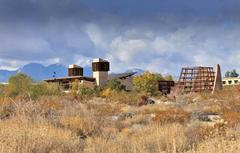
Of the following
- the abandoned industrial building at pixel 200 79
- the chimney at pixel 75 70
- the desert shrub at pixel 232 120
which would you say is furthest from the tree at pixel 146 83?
the desert shrub at pixel 232 120

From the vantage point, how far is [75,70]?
95.1m

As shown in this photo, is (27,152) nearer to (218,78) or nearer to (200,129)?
(200,129)

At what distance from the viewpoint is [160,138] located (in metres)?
12.1

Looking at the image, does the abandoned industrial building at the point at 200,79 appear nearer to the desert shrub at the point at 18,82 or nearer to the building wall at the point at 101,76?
the building wall at the point at 101,76

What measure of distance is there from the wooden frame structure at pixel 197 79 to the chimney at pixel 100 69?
1675 cm

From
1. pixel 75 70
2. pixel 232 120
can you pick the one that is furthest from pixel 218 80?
pixel 232 120

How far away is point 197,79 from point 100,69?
21.0 metres

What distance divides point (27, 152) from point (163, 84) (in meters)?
70.2

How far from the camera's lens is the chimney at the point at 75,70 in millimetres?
95062

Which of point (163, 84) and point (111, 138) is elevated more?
point (163, 84)

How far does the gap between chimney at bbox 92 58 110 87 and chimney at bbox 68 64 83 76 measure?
20.6 ft

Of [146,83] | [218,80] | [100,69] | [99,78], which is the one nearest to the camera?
[218,80]

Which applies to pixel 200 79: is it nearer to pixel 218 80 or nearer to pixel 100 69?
pixel 218 80

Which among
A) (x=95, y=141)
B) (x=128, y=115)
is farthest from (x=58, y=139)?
(x=128, y=115)
